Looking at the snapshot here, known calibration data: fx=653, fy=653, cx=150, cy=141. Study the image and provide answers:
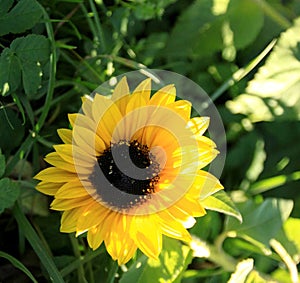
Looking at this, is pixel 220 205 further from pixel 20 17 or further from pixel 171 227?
pixel 20 17

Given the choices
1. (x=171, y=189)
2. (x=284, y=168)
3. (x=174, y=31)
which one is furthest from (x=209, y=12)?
(x=171, y=189)

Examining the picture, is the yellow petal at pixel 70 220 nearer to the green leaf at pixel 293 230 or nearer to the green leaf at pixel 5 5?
the green leaf at pixel 5 5

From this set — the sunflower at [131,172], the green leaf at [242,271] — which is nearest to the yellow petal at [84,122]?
the sunflower at [131,172]

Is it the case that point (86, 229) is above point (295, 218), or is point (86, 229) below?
above

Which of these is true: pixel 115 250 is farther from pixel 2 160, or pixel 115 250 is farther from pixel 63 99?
pixel 63 99

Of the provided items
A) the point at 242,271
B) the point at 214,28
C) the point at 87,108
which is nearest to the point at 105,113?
the point at 87,108

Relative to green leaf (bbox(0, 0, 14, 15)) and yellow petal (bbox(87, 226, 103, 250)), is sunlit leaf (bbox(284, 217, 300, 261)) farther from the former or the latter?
green leaf (bbox(0, 0, 14, 15))
